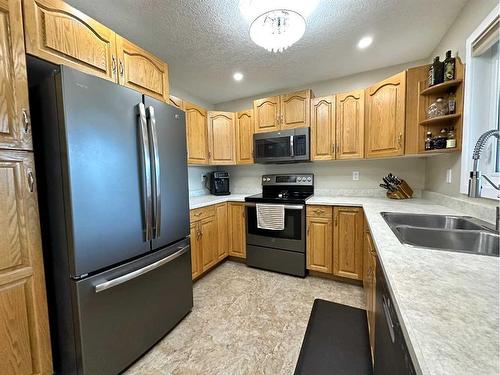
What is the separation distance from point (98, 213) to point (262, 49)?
6.54ft

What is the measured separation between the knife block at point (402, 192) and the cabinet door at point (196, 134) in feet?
7.67

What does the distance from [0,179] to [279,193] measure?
2607 mm

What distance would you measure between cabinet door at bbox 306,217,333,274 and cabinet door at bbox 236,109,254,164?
4.11 ft

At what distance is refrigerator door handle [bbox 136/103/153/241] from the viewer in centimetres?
135

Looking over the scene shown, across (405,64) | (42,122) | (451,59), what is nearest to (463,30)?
(451,59)

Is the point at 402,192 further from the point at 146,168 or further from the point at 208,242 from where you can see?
the point at 146,168

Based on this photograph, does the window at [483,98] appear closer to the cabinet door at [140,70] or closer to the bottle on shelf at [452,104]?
the bottle on shelf at [452,104]

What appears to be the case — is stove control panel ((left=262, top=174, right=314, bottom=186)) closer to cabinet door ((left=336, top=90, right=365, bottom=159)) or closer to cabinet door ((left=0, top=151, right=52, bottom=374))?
cabinet door ((left=336, top=90, right=365, bottom=159))

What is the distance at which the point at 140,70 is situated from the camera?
64.4 inches

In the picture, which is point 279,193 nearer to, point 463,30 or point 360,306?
point 360,306

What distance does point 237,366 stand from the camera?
1.36 metres

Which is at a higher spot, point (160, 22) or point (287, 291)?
point (160, 22)

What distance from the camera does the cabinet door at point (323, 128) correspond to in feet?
8.30

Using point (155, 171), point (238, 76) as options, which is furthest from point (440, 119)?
point (155, 171)
